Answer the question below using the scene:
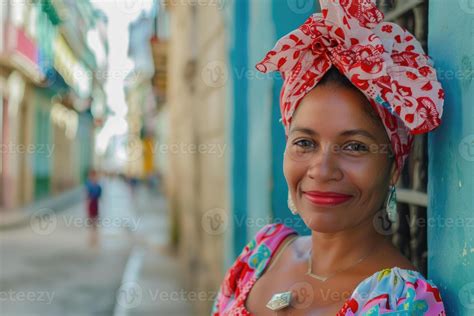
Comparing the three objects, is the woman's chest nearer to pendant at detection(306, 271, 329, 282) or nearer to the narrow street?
pendant at detection(306, 271, 329, 282)

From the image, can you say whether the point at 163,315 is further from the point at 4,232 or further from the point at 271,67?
A: the point at 4,232

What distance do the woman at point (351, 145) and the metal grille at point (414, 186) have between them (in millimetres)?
500

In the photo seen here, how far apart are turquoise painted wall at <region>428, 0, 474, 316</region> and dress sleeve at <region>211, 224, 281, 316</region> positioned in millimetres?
577

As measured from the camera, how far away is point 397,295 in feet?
4.24

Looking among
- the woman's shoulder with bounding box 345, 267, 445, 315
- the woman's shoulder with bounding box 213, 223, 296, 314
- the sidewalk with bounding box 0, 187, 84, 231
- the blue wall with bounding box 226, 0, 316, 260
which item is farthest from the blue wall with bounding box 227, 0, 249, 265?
the sidewalk with bounding box 0, 187, 84, 231

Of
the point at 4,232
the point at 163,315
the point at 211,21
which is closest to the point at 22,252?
the point at 4,232

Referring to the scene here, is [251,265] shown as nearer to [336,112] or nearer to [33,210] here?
[336,112]

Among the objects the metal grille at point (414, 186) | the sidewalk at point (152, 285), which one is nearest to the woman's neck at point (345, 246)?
the metal grille at point (414, 186)

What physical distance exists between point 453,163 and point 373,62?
0.96 feet

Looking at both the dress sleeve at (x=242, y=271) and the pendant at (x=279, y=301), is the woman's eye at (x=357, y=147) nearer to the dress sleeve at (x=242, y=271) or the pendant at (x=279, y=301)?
the pendant at (x=279, y=301)

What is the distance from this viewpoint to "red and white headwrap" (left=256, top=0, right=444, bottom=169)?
1.38 meters

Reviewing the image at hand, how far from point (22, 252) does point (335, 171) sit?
9.95m

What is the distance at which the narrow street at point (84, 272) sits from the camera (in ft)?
21.8

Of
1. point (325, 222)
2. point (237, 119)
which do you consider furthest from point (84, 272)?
point (325, 222)
